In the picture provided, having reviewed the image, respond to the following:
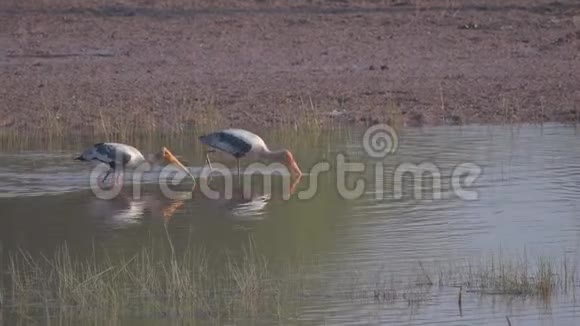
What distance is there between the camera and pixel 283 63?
60.3ft

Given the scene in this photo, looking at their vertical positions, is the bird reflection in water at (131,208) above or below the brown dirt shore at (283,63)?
below

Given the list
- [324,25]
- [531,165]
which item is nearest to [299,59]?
[324,25]

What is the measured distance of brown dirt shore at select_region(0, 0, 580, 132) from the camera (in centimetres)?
1573

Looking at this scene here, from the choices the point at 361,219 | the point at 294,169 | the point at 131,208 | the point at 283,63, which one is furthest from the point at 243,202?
the point at 283,63

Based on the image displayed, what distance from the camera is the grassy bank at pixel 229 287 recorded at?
26.0 ft

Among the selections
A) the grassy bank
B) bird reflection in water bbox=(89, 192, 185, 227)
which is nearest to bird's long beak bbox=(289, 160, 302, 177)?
bird reflection in water bbox=(89, 192, 185, 227)

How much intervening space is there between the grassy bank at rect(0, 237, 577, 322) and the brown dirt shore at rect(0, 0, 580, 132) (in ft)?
20.3

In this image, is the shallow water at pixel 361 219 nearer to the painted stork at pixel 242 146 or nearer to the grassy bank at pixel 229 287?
the grassy bank at pixel 229 287

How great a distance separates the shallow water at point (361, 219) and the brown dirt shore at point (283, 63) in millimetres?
1827

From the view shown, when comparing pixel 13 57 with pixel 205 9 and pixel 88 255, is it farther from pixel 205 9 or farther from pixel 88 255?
pixel 88 255

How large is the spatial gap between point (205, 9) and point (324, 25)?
195 cm

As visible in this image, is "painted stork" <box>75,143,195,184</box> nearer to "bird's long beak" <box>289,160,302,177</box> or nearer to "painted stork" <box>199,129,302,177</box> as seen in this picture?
"painted stork" <box>199,129,302,177</box>

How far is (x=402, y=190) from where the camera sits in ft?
37.7

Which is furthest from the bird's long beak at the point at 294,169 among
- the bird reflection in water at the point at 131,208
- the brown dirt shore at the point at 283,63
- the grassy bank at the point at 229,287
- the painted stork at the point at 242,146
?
the grassy bank at the point at 229,287
